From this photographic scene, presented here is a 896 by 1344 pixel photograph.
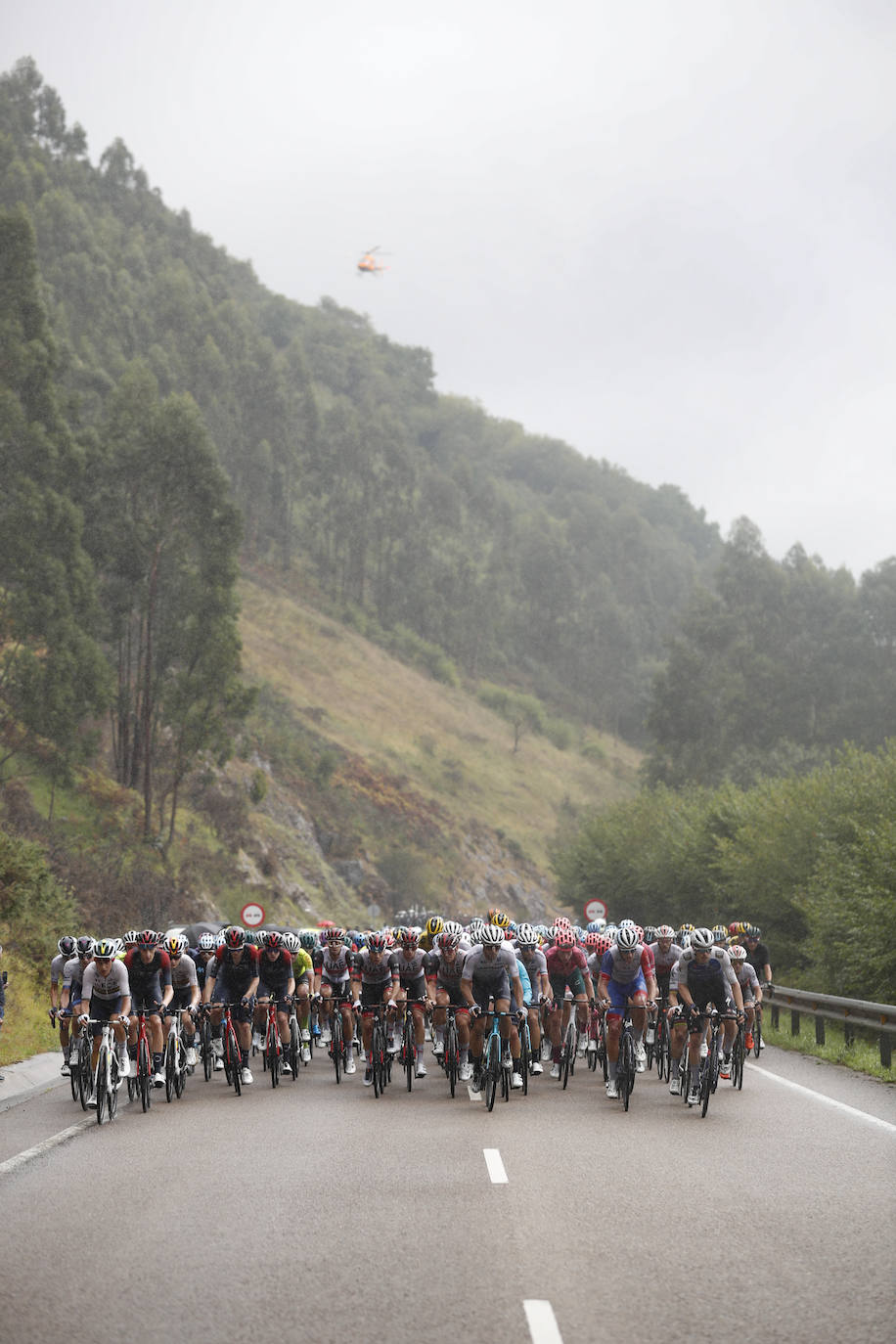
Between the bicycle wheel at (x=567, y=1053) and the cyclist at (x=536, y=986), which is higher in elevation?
the cyclist at (x=536, y=986)

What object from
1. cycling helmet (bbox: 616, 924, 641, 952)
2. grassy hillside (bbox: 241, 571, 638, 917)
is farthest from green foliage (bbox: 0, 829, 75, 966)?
grassy hillside (bbox: 241, 571, 638, 917)

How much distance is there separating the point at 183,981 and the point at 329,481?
4002 inches

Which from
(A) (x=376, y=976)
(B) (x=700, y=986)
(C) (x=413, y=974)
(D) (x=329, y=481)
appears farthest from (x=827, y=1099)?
(D) (x=329, y=481)

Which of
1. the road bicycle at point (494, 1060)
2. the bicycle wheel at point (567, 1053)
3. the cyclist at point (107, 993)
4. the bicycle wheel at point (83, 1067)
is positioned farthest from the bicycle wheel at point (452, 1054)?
the bicycle wheel at point (83, 1067)

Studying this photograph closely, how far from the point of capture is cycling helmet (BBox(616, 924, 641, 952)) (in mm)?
15242

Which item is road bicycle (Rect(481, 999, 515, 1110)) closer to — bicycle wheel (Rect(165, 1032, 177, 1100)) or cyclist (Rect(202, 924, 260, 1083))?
cyclist (Rect(202, 924, 260, 1083))

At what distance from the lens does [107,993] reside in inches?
558

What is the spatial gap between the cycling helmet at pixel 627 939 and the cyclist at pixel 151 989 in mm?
4846

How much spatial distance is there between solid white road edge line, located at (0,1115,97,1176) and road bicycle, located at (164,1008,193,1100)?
1.83 m

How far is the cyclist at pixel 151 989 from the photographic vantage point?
1517 centimetres

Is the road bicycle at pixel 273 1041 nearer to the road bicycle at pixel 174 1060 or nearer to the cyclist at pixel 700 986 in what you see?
the road bicycle at pixel 174 1060

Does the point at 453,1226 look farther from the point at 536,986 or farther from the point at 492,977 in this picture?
the point at 536,986

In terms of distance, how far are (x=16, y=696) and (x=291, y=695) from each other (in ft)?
157

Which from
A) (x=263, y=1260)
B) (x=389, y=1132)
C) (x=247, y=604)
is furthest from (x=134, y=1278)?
(x=247, y=604)
